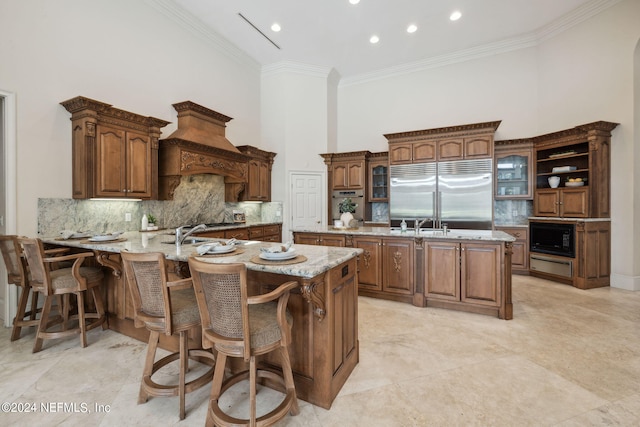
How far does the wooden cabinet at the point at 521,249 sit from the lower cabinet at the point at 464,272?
8.95ft

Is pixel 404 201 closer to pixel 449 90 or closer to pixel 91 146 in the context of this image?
pixel 449 90

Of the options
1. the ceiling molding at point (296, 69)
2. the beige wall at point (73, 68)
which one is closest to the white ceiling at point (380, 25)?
the ceiling molding at point (296, 69)

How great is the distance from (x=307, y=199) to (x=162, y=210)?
316 cm

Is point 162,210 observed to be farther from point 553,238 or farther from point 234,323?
point 553,238

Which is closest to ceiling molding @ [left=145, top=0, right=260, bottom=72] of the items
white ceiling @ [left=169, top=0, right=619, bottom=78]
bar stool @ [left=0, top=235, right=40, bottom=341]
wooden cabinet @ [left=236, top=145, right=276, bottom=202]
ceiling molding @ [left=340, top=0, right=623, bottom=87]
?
white ceiling @ [left=169, top=0, right=619, bottom=78]

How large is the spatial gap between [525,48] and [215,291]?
7549 millimetres

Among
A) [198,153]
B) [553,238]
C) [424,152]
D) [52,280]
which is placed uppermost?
[424,152]

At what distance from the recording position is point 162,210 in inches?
185

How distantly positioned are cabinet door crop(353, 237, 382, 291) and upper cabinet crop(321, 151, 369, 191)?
278 centimetres

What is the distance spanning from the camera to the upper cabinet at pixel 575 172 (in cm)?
Result: 468

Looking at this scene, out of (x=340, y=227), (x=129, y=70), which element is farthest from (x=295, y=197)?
(x=129, y=70)

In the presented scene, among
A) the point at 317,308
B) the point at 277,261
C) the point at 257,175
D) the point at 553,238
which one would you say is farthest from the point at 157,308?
the point at 553,238

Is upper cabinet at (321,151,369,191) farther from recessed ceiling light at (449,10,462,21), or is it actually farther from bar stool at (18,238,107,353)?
bar stool at (18,238,107,353)

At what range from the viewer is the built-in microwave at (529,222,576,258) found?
4.76 meters
